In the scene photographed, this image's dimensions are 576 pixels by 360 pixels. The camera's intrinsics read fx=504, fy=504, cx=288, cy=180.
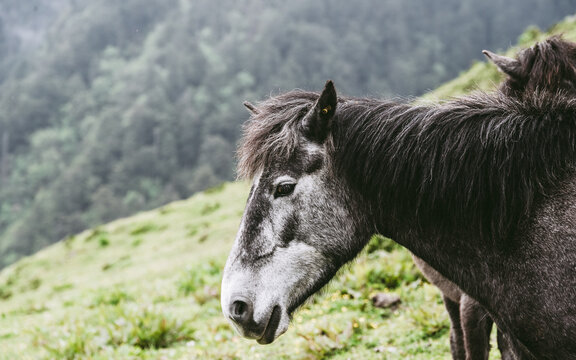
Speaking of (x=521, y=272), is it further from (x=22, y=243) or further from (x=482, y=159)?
(x=22, y=243)

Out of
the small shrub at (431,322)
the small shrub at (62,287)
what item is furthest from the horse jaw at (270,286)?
the small shrub at (62,287)

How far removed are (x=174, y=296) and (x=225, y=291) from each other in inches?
324

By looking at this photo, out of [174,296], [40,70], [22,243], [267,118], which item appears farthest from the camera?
[40,70]

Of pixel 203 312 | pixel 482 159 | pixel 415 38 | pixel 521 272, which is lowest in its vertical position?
pixel 415 38

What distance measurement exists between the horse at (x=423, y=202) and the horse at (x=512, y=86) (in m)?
1.17

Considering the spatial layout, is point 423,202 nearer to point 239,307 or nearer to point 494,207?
point 494,207

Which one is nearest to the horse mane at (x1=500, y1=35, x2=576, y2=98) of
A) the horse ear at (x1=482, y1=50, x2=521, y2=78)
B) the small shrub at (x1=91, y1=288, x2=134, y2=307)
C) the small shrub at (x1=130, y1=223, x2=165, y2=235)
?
the horse ear at (x1=482, y1=50, x2=521, y2=78)

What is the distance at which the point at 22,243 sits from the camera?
64.7m

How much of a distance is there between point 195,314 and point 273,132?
21.2ft

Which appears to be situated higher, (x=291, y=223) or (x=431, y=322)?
(x=291, y=223)

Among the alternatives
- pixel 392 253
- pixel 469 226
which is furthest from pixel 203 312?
pixel 469 226

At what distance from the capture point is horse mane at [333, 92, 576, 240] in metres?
2.61

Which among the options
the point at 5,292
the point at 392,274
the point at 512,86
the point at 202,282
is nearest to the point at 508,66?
the point at 512,86

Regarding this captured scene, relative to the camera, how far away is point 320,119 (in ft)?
9.49
